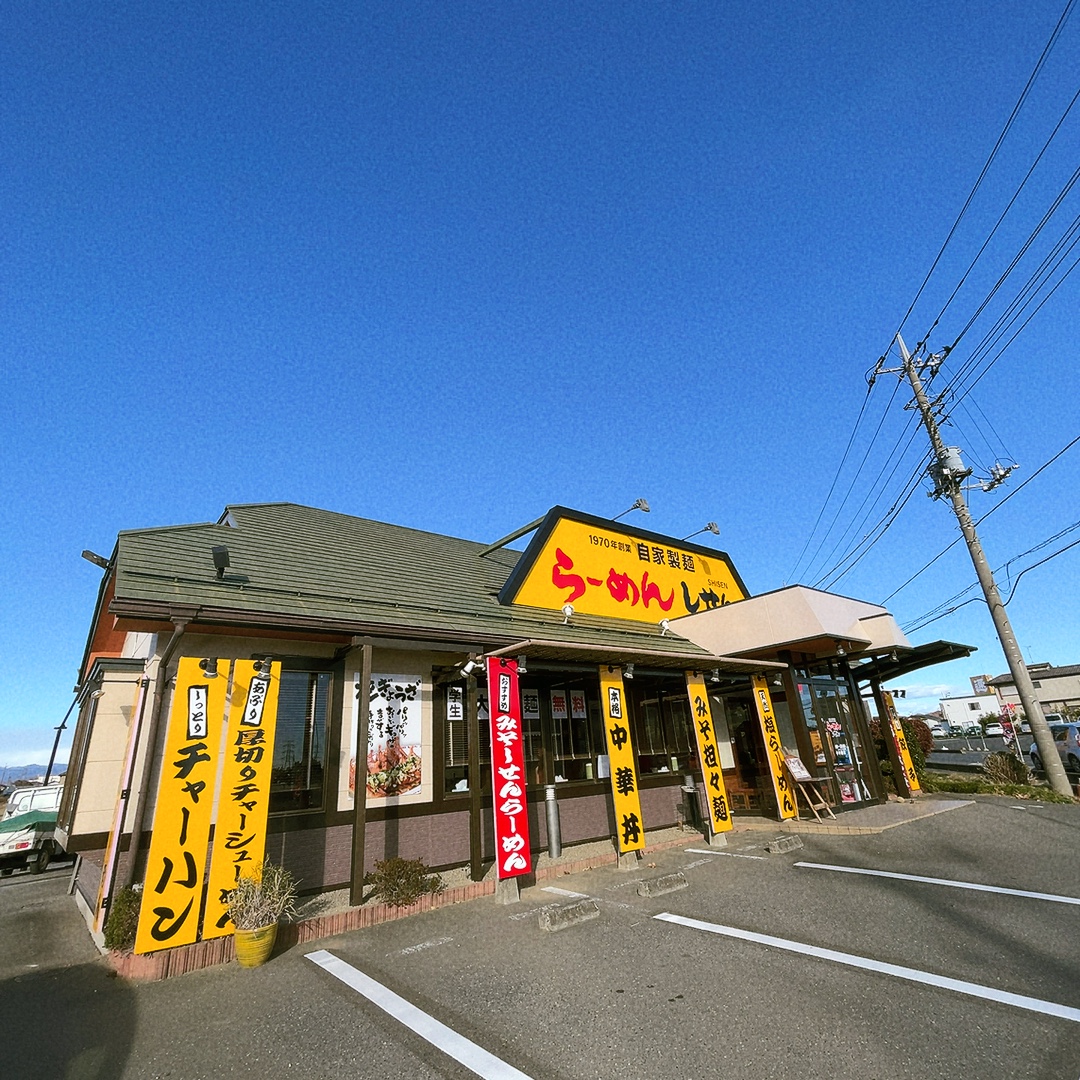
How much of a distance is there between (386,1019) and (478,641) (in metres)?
5.16

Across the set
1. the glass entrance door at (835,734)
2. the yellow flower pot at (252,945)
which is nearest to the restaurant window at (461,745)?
the yellow flower pot at (252,945)

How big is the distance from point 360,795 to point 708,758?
6.90 metres

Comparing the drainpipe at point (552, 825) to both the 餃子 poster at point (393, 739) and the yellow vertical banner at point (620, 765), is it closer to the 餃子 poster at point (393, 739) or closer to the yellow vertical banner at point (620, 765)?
the yellow vertical banner at point (620, 765)

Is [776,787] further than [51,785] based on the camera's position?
No

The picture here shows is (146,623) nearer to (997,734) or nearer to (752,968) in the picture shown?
(752,968)

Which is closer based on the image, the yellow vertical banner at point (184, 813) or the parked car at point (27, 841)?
the yellow vertical banner at point (184, 813)

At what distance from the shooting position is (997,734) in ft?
156

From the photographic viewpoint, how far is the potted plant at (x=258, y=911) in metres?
5.48

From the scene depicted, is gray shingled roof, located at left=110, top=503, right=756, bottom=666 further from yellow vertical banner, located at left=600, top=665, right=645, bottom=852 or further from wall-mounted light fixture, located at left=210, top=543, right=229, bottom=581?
yellow vertical banner, located at left=600, top=665, right=645, bottom=852

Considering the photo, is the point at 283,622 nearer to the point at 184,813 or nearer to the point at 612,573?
the point at 184,813

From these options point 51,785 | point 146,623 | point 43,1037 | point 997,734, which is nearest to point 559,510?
point 146,623

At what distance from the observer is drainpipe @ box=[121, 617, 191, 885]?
637 cm

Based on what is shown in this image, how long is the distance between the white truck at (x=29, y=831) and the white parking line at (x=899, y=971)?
1849 cm

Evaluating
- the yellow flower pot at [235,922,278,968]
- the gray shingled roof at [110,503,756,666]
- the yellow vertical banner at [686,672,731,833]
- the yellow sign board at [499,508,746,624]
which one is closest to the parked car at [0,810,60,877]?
the gray shingled roof at [110,503,756,666]
